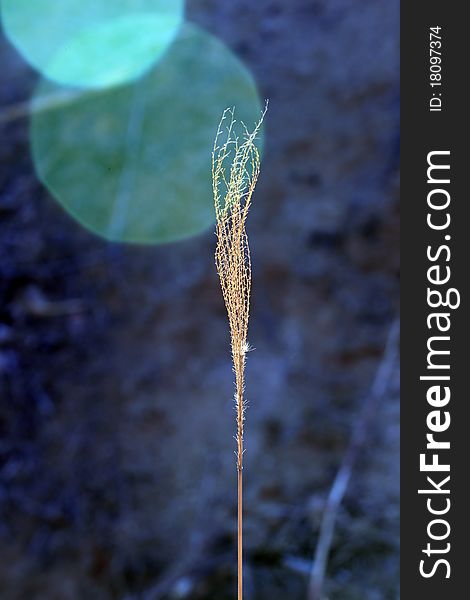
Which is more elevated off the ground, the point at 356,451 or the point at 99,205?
the point at 99,205

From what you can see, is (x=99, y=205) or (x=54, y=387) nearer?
(x=54, y=387)

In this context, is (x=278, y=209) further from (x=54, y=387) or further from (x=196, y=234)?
(x=54, y=387)

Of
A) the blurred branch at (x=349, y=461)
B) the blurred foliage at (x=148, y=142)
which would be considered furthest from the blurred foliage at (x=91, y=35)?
the blurred branch at (x=349, y=461)

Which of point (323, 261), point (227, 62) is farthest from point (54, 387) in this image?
point (227, 62)

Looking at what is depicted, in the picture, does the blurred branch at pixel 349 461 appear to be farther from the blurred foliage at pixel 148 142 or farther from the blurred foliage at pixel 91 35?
the blurred foliage at pixel 91 35

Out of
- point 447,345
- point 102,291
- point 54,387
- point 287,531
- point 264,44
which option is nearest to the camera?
point 447,345

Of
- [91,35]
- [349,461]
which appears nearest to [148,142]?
[91,35]

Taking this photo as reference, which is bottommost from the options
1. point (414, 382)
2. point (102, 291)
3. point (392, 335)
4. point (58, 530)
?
point (58, 530)
